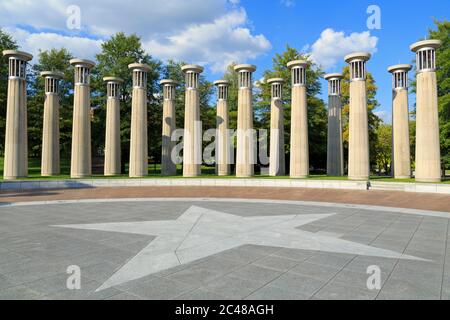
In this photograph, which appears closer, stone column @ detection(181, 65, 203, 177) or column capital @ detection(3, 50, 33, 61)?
column capital @ detection(3, 50, 33, 61)

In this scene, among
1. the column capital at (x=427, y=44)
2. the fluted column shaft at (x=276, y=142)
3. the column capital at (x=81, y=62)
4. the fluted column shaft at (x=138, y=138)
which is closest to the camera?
the column capital at (x=427, y=44)

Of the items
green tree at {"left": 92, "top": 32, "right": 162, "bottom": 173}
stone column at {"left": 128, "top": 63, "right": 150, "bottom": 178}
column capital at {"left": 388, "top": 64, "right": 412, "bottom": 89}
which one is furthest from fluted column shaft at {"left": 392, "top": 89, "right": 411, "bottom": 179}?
green tree at {"left": 92, "top": 32, "right": 162, "bottom": 173}

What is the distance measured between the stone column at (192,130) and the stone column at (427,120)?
21.9 m

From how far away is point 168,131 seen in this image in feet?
128

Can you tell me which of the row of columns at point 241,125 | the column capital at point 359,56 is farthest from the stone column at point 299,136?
the column capital at point 359,56

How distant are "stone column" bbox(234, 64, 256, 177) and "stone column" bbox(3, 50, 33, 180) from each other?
22210mm

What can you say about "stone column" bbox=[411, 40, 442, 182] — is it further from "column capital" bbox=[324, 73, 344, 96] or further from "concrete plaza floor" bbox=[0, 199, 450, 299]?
"concrete plaza floor" bbox=[0, 199, 450, 299]

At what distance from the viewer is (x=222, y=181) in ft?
98.0

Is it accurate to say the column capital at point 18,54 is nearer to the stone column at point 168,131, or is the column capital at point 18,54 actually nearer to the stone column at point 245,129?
the stone column at point 168,131

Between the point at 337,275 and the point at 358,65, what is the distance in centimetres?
2870

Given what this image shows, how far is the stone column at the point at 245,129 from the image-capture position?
34844 mm

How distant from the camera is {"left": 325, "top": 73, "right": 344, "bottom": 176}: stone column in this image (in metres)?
36.9

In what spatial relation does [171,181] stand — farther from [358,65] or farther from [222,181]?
[358,65]

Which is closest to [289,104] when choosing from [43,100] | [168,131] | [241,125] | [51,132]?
[241,125]
